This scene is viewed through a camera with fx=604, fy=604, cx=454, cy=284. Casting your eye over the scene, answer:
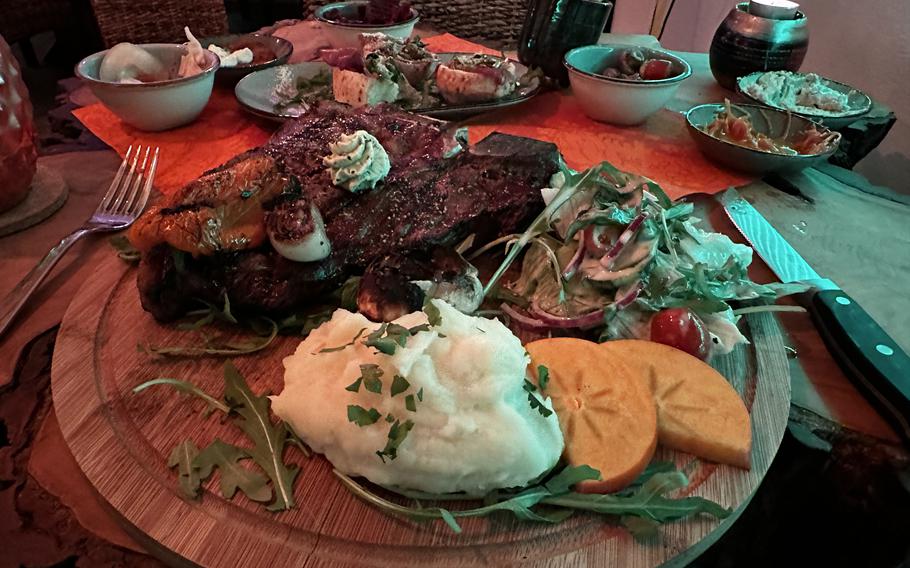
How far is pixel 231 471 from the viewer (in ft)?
4.88

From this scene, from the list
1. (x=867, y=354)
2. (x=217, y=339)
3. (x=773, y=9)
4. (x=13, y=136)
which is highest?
(x=773, y=9)

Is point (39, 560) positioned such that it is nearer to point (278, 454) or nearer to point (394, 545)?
point (278, 454)

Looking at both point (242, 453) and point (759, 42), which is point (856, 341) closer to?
point (242, 453)

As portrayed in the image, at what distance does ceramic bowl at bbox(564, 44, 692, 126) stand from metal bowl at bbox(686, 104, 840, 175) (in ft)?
0.78

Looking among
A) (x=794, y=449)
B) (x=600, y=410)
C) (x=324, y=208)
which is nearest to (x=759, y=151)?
(x=794, y=449)

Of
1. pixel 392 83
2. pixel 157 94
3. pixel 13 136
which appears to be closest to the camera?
pixel 13 136

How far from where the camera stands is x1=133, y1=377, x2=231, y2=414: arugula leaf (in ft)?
5.46

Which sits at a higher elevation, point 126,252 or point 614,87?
point 614,87

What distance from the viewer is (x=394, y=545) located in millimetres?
1372

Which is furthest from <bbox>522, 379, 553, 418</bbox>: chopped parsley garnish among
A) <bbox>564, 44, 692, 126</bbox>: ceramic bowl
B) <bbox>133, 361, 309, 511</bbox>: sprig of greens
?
<bbox>564, 44, 692, 126</bbox>: ceramic bowl

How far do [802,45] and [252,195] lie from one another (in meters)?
3.62

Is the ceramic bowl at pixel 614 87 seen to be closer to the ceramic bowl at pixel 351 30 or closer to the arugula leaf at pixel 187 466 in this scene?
the ceramic bowl at pixel 351 30

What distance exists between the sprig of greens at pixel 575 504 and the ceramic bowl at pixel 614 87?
2515 millimetres

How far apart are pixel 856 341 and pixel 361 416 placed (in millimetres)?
1583
